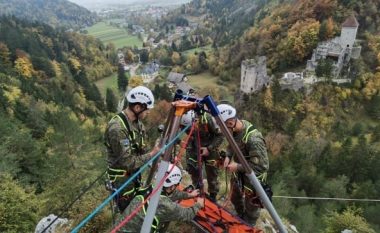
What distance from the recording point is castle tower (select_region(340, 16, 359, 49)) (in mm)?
66688

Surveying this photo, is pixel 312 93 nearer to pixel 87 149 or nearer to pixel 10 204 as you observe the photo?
pixel 87 149

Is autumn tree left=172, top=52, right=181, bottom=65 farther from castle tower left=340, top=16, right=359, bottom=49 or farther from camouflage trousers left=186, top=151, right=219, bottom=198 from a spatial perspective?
camouflage trousers left=186, top=151, right=219, bottom=198

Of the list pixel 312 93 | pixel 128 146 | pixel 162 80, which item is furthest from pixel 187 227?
pixel 162 80

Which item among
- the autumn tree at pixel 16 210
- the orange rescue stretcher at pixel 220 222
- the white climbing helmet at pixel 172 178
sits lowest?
the autumn tree at pixel 16 210

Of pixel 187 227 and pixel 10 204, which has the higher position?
pixel 187 227

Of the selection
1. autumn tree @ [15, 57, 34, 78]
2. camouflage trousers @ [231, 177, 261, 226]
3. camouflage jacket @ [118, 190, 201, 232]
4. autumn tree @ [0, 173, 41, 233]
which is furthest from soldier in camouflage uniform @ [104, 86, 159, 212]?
autumn tree @ [15, 57, 34, 78]

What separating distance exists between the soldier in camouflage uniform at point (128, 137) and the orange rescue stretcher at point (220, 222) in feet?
7.10

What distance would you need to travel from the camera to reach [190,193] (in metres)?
7.05

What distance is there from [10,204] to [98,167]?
34.6 ft

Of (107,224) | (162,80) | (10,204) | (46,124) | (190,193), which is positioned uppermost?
(190,193)

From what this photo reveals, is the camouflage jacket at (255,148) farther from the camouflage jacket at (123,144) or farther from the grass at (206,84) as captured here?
the grass at (206,84)

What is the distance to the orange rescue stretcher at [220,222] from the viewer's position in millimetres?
6981

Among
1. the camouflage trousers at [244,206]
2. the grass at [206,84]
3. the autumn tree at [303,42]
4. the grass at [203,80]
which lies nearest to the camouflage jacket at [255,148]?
the camouflage trousers at [244,206]

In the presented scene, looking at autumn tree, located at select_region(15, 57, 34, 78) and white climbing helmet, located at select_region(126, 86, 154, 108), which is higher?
white climbing helmet, located at select_region(126, 86, 154, 108)
